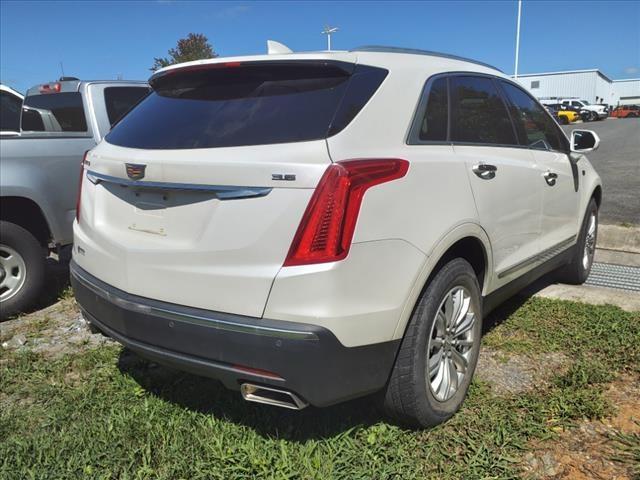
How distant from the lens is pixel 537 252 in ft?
12.0

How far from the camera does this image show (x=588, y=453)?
248cm

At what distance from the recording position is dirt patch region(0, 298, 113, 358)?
3.80 m

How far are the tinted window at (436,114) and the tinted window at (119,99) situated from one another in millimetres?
3476

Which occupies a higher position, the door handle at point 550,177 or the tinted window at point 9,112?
the tinted window at point 9,112

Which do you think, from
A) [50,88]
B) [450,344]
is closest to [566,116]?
[50,88]

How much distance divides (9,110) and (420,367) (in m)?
7.67

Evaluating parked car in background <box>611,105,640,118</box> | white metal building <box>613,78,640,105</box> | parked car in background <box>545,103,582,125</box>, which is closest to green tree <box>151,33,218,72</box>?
parked car in background <box>545,103,582,125</box>

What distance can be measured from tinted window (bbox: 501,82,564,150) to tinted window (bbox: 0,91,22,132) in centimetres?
686

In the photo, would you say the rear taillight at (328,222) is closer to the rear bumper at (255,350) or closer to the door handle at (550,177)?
the rear bumper at (255,350)

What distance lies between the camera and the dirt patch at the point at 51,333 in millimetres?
3799

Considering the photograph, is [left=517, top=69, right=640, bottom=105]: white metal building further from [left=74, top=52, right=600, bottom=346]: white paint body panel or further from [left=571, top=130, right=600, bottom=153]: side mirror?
[left=74, top=52, right=600, bottom=346]: white paint body panel

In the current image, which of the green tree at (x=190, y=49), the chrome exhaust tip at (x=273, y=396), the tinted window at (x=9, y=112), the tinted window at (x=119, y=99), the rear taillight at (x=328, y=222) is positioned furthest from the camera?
the green tree at (x=190, y=49)

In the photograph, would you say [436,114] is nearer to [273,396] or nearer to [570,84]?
[273,396]

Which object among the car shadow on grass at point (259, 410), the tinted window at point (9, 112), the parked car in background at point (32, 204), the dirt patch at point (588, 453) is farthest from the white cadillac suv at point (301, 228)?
the tinted window at point (9, 112)
